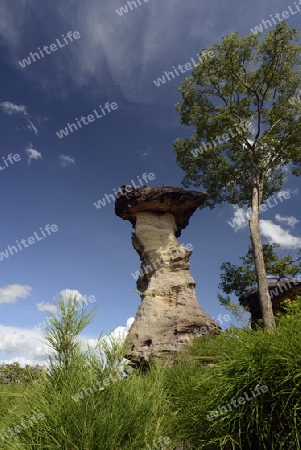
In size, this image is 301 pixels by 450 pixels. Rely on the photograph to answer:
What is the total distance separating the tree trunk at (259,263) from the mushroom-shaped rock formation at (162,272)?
2333 millimetres

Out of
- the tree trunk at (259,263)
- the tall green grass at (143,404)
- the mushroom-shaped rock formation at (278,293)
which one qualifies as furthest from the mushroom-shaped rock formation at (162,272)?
the tall green grass at (143,404)

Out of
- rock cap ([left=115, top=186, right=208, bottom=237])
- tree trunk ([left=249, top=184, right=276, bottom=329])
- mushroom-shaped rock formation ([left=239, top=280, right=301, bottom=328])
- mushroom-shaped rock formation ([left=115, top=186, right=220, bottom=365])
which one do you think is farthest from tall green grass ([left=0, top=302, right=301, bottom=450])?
rock cap ([left=115, top=186, right=208, bottom=237])

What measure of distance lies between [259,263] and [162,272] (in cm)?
507

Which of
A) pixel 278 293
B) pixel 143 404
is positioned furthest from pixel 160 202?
pixel 143 404

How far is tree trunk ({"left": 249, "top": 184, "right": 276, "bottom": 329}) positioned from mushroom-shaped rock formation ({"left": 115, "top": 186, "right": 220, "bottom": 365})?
7.66 ft

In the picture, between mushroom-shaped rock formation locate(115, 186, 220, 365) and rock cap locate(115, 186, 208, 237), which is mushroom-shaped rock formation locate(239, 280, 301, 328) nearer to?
mushroom-shaped rock formation locate(115, 186, 220, 365)

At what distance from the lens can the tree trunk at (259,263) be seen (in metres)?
12.9

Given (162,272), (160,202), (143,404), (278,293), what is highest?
(160,202)

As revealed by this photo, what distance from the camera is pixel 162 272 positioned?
53.3 ft

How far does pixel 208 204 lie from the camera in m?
19.9

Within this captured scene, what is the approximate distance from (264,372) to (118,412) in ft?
5.10

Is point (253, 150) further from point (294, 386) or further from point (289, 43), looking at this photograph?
point (294, 386)

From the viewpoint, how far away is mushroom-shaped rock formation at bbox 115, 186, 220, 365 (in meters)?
12.7

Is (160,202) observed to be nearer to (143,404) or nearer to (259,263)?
(259,263)
